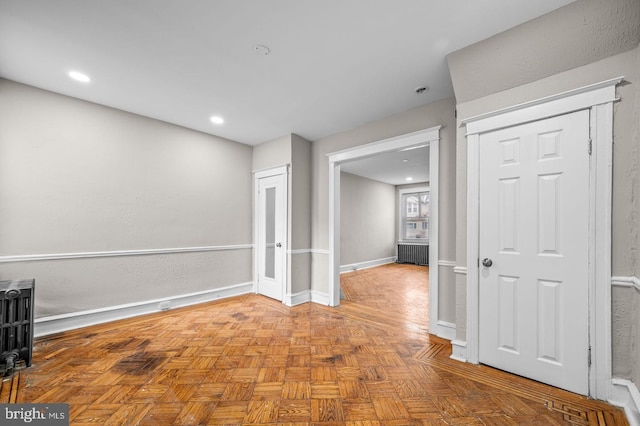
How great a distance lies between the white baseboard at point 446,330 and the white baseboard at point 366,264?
3807mm

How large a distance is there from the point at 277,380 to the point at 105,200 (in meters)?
3.02

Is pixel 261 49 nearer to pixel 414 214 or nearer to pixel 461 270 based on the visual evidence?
pixel 461 270

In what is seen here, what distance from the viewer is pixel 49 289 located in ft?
9.03

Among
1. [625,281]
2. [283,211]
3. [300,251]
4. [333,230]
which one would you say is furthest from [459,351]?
[283,211]

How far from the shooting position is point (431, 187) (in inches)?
113

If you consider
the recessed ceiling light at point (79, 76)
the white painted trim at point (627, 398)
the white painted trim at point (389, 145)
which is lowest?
the white painted trim at point (627, 398)

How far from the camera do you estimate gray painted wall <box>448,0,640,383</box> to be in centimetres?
158

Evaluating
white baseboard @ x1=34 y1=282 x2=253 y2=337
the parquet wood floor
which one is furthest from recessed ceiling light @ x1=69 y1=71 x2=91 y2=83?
the parquet wood floor

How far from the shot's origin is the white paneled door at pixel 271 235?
162 inches

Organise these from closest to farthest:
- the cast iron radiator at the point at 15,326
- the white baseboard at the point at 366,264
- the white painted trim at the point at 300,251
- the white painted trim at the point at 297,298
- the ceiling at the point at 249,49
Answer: the ceiling at the point at 249,49, the cast iron radiator at the point at 15,326, the white painted trim at the point at 297,298, the white painted trim at the point at 300,251, the white baseboard at the point at 366,264

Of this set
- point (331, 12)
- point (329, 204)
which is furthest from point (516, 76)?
point (329, 204)

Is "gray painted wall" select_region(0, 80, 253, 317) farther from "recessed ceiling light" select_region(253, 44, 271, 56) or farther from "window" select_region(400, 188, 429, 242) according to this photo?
"window" select_region(400, 188, 429, 242)

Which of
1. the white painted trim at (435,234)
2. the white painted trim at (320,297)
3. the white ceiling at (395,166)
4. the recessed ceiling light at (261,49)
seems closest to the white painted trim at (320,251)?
the white painted trim at (320,297)

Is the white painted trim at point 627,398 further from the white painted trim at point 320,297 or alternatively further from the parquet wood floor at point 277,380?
the white painted trim at point 320,297
